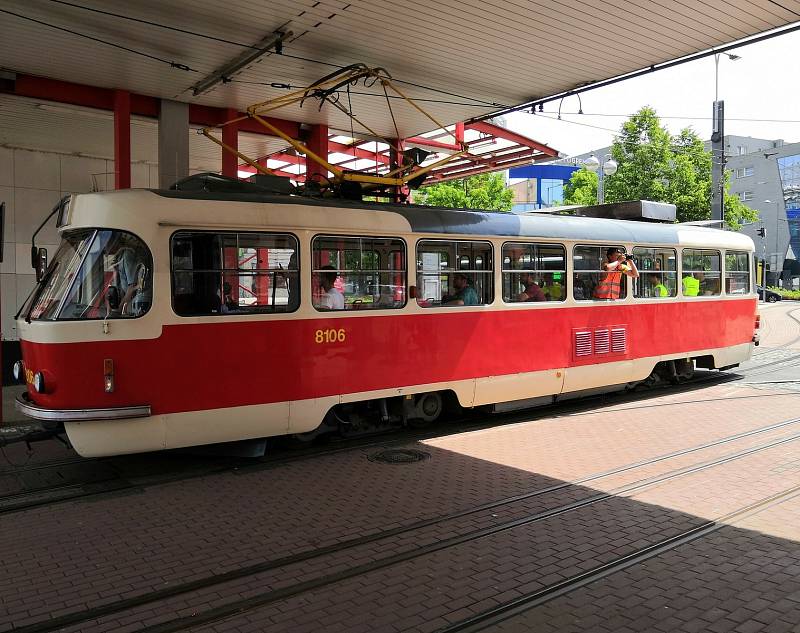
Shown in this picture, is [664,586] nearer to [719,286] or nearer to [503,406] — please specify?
[503,406]

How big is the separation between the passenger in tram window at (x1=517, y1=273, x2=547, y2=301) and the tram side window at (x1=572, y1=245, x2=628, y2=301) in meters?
0.74

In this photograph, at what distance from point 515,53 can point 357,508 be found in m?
8.04

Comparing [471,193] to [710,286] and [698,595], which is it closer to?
[710,286]

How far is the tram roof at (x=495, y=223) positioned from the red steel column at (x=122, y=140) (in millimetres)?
5626

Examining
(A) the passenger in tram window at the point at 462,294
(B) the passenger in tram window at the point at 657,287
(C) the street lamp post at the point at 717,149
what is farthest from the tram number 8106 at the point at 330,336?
(C) the street lamp post at the point at 717,149

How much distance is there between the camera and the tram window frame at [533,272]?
942 cm

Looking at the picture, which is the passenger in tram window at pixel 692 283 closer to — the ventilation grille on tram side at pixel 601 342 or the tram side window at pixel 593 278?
the tram side window at pixel 593 278

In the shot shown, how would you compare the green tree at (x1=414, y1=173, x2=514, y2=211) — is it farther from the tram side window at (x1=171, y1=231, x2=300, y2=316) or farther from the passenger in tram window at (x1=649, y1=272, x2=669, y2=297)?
the tram side window at (x1=171, y1=231, x2=300, y2=316)

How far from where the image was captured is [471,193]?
3047 centimetres

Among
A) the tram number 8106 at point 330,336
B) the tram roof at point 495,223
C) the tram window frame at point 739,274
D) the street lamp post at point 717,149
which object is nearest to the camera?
the tram roof at point 495,223

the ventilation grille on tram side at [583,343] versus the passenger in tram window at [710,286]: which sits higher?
the passenger in tram window at [710,286]

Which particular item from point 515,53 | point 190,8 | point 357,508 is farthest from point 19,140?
point 357,508

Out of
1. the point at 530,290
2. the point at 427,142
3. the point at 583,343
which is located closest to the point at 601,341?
the point at 583,343

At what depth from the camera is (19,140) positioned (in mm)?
16234
